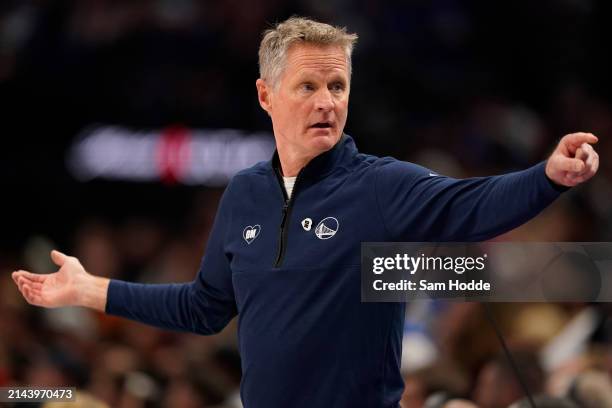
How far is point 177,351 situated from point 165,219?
2.14 metres

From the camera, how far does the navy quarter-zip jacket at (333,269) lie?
135 inches

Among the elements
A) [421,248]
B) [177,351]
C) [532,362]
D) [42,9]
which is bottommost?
[177,351]

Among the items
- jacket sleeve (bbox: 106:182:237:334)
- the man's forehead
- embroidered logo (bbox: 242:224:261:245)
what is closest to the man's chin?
the man's forehead

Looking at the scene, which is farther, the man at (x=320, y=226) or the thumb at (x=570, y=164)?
the man at (x=320, y=226)

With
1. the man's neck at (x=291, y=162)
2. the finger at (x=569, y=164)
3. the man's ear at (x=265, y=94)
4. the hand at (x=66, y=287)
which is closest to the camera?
the finger at (x=569, y=164)

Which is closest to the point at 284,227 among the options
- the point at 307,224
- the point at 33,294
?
the point at 307,224

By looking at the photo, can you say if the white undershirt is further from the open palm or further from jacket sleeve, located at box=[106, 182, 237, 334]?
the open palm

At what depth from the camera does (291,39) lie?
12.6ft

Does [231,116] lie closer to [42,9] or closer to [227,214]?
[42,9]

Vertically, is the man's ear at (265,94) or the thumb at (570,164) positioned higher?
the man's ear at (265,94)

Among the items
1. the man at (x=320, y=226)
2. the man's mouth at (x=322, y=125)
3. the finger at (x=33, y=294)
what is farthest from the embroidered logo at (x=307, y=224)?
the finger at (x=33, y=294)

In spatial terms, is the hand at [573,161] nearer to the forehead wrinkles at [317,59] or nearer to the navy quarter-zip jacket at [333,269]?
the navy quarter-zip jacket at [333,269]

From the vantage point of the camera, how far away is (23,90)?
29.5ft

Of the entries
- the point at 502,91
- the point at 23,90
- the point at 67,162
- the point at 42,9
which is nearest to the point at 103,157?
the point at 67,162
